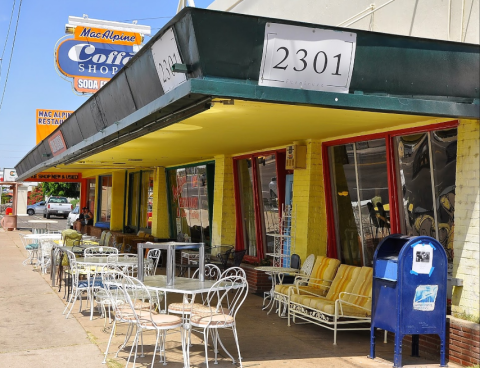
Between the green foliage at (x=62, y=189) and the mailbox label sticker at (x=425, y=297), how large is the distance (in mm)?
46176

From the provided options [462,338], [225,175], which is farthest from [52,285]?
[462,338]

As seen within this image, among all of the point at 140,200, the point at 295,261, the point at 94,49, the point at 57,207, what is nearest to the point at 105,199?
the point at 140,200

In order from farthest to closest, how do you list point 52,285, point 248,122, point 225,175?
1. point 225,175
2. point 52,285
3. point 248,122

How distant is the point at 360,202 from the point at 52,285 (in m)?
6.68

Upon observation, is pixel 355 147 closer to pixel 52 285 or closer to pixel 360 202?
pixel 360 202

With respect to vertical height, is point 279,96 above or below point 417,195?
above

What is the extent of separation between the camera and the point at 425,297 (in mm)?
6398

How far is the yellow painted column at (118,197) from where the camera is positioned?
76.9ft

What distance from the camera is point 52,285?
12.0 m

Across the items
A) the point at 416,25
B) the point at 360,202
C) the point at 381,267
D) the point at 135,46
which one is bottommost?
the point at 381,267

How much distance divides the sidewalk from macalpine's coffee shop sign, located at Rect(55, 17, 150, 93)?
1014 cm

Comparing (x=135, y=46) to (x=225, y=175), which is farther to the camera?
(x=135, y=46)

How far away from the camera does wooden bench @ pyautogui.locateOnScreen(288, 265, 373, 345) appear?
7516 millimetres

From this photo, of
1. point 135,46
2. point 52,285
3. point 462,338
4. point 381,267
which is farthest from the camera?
point 135,46
